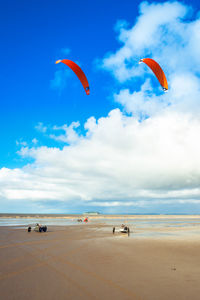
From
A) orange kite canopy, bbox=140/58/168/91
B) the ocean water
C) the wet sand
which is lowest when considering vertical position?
the ocean water

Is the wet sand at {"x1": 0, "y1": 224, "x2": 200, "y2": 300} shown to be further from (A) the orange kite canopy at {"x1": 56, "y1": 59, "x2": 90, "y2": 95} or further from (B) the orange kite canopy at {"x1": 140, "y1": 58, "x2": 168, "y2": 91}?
(A) the orange kite canopy at {"x1": 56, "y1": 59, "x2": 90, "y2": 95}

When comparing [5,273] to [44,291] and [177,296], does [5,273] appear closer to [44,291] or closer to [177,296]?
[44,291]

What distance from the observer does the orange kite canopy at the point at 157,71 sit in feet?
55.1

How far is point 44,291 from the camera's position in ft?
30.6

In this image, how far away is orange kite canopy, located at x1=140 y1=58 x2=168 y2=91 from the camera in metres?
16.8

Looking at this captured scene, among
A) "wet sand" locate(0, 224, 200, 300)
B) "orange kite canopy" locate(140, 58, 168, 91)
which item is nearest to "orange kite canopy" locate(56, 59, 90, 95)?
"orange kite canopy" locate(140, 58, 168, 91)

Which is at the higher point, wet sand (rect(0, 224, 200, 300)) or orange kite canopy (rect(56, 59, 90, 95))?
orange kite canopy (rect(56, 59, 90, 95))

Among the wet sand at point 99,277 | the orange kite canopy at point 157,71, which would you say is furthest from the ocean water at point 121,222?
the orange kite canopy at point 157,71

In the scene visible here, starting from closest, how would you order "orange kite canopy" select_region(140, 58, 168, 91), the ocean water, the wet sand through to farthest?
the wet sand, "orange kite canopy" select_region(140, 58, 168, 91), the ocean water

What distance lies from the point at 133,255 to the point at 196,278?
22.0 ft

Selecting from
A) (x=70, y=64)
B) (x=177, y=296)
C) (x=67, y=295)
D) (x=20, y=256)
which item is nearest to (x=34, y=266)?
(x=20, y=256)

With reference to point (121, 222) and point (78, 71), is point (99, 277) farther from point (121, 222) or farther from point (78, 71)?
point (121, 222)

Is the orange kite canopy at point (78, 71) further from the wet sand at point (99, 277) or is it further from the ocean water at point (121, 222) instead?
the ocean water at point (121, 222)

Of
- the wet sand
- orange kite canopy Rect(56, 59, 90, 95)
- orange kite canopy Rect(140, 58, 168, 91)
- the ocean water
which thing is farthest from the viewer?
the ocean water
